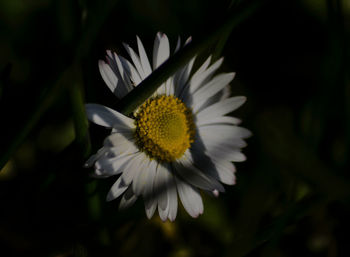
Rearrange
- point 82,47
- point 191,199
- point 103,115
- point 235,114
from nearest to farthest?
point 82,47 → point 103,115 → point 191,199 → point 235,114

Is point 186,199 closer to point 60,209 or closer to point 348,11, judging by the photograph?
point 60,209

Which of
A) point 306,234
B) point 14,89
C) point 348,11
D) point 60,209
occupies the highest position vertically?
point 14,89

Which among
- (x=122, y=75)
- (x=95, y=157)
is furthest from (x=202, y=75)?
(x=95, y=157)

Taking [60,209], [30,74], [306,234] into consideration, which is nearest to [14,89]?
[30,74]

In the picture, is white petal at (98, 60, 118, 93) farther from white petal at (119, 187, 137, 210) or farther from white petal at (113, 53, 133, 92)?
white petal at (119, 187, 137, 210)

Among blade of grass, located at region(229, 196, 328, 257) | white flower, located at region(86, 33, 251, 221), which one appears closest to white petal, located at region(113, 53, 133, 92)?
white flower, located at region(86, 33, 251, 221)

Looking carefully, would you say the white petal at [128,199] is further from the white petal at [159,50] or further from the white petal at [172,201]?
the white petal at [159,50]

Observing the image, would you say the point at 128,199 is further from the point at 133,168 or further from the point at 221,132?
the point at 221,132
